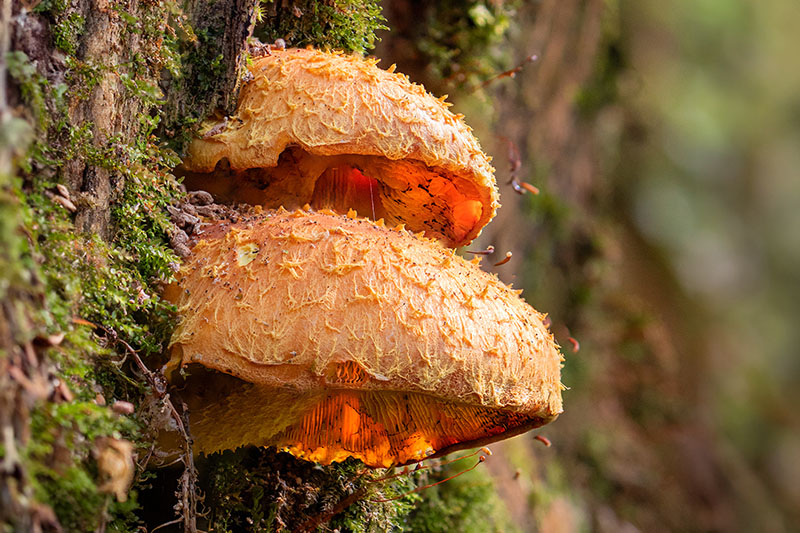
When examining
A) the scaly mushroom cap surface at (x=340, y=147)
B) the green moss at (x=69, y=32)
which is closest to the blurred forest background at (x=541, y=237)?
the green moss at (x=69, y=32)

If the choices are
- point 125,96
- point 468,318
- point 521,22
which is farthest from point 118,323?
point 521,22

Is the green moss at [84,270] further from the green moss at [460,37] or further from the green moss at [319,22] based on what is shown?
the green moss at [460,37]

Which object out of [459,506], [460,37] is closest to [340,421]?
[459,506]

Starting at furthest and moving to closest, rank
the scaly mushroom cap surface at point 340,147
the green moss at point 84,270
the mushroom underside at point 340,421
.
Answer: the mushroom underside at point 340,421, the scaly mushroom cap surface at point 340,147, the green moss at point 84,270

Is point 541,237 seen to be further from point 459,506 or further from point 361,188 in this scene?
point 361,188

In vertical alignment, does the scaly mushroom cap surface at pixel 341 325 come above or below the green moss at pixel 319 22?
below

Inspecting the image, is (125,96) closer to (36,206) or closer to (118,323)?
(36,206)
